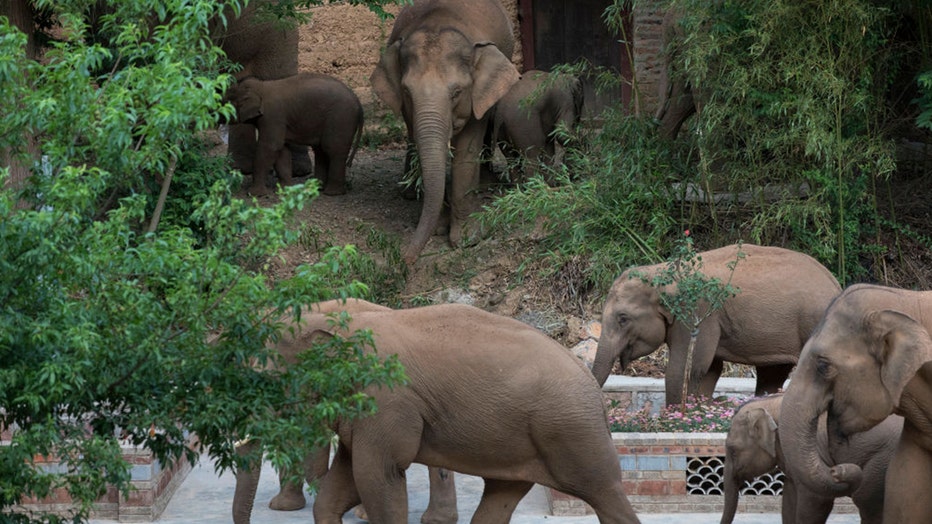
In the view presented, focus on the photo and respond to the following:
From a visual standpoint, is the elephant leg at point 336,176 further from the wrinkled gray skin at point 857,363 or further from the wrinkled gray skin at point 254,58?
the wrinkled gray skin at point 857,363

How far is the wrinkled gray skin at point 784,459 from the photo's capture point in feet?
25.4

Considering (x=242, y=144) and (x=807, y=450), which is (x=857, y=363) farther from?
(x=242, y=144)

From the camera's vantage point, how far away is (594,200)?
45.5 ft

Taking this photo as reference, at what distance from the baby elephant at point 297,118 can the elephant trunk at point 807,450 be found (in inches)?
358

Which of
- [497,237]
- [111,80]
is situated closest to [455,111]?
[497,237]

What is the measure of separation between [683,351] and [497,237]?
4.57 metres

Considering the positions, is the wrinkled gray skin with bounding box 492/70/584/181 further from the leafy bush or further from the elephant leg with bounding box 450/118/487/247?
the leafy bush

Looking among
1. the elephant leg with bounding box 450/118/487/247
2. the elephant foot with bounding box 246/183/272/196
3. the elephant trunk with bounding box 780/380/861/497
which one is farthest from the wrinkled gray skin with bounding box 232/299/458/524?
the elephant foot with bounding box 246/183/272/196

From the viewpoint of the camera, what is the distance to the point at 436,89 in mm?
14250

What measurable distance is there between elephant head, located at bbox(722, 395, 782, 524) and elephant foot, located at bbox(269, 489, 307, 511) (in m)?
2.59

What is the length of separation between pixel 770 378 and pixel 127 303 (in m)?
5.97

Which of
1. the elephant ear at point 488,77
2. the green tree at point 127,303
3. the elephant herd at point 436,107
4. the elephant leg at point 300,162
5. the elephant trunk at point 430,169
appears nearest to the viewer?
the green tree at point 127,303

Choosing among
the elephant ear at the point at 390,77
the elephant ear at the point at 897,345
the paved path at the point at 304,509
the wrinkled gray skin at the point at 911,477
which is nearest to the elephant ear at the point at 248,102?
the elephant ear at the point at 390,77

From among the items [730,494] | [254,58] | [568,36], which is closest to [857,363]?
[730,494]
